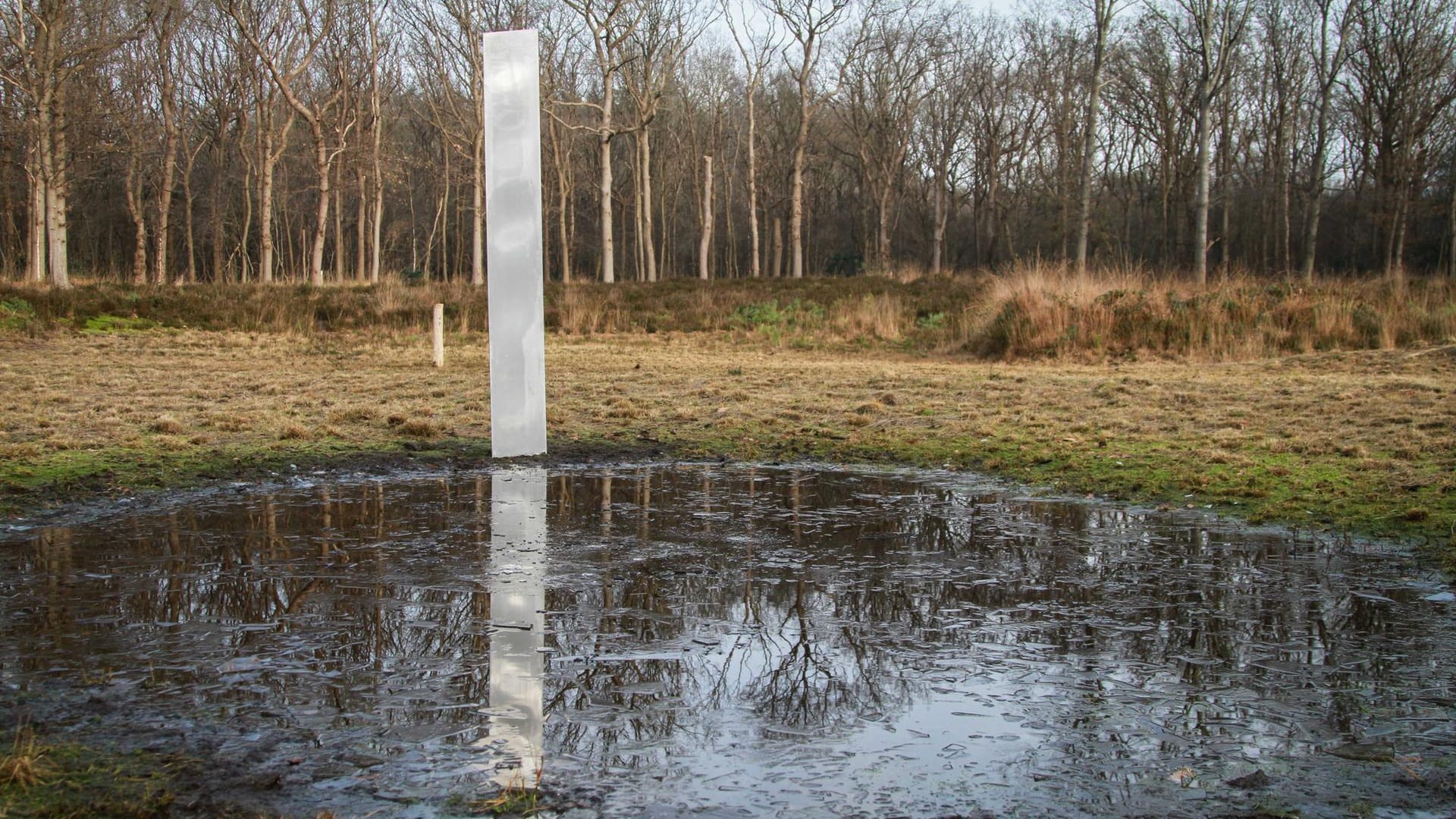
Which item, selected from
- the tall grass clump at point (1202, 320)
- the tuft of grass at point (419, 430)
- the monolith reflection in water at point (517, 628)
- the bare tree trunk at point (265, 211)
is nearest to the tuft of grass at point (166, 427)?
the tuft of grass at point (419, 430)

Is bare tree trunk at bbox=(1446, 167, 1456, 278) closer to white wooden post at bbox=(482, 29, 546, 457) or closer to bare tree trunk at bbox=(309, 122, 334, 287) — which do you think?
bare tree trunk at bbox=(309, 122, 334, 287)

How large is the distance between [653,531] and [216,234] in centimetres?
3751

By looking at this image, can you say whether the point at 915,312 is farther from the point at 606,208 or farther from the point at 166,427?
the point at 166,427

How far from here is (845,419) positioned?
1082cm

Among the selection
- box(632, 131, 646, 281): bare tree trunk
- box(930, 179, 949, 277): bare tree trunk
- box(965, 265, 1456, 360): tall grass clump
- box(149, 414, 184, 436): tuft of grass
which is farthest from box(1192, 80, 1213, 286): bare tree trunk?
box(149, 414, 184, 436): tuft of grass

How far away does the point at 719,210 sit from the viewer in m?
60.2

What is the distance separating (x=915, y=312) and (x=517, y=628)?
2050 centimetres

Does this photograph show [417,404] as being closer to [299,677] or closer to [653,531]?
[653,531]

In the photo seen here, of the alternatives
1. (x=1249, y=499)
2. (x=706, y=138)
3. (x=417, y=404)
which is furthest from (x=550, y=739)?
(x=706, y=138)

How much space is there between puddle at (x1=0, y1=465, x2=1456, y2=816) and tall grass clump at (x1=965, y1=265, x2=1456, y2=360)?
432 inches

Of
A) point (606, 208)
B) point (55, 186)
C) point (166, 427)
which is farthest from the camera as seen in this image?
point (606, 208)

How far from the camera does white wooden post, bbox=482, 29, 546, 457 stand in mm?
8578

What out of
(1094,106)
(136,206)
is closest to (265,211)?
(136,206)

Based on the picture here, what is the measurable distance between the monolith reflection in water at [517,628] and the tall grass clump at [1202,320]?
12.0 meters
